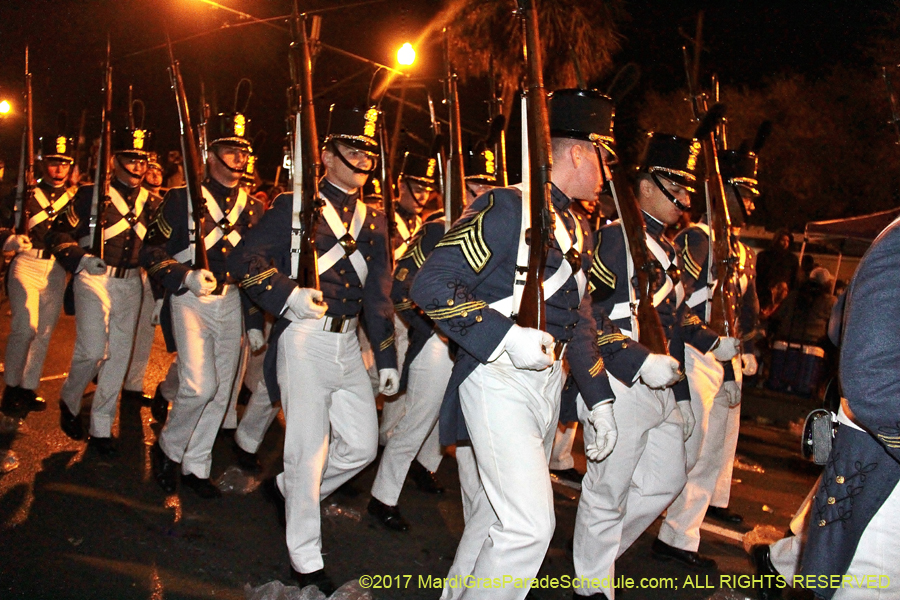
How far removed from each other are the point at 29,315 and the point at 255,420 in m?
2.72

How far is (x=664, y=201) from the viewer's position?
503 centimetres

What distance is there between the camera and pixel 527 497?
322 centimetres

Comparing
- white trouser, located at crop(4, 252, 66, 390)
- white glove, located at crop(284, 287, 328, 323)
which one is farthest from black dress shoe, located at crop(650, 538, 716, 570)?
white trouser, located at crop(4, 252, 66, 390)

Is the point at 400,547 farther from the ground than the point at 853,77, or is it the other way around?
the point at 853,77

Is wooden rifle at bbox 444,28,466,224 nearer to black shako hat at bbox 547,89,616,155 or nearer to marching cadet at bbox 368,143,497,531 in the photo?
marching cadet at bbox 368,143,497,531

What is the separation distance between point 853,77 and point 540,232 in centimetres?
2246

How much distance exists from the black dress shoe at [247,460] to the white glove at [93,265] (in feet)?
5.63

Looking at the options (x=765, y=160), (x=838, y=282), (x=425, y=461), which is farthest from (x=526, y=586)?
(x=765, y=160)

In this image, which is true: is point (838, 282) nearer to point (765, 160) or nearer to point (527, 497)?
point (765, 160)

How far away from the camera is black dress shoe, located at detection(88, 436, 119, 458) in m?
6.13

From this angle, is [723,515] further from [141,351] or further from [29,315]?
[29,315]

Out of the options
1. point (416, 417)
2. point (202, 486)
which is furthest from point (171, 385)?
point (416, 417)

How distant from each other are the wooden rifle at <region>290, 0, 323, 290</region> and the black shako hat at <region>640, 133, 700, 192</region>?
2.06 meters

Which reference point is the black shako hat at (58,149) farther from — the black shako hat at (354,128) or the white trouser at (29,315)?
the black shako hat at (354,128)
